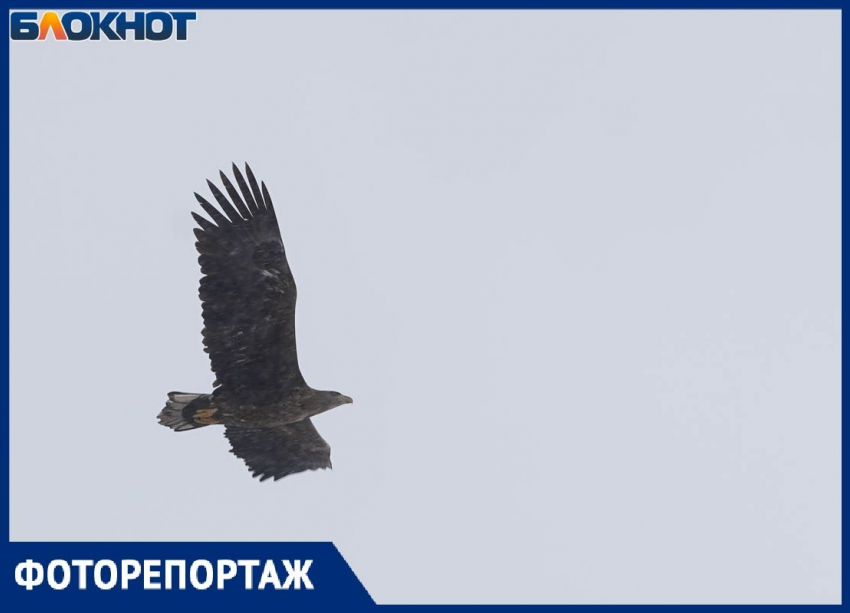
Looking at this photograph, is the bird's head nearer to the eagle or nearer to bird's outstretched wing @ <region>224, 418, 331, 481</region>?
the eagle

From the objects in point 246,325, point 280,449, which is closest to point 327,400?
point 246,325

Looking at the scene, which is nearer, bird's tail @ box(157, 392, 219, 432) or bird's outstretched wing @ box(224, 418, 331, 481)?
bird's tail @ box(157, 392, 219, 432)

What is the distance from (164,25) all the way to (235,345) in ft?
26.6

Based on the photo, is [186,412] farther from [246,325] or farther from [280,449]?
[280,449]

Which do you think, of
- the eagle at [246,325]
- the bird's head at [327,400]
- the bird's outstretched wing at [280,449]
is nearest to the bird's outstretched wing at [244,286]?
the eagle at [246,325]

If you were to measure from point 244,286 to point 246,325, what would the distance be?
0.54m

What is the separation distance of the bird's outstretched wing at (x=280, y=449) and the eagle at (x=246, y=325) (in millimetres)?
1043

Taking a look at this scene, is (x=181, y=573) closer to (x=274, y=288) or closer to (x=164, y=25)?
(x=274, y=288)

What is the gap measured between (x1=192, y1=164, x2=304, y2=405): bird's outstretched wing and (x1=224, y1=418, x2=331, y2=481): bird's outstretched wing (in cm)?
228

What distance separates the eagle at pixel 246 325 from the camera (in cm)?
1830

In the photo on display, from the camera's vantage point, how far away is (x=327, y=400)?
19.5 m

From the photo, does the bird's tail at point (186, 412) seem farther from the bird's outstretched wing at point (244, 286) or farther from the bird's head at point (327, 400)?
the bird's head at point (327, 400)

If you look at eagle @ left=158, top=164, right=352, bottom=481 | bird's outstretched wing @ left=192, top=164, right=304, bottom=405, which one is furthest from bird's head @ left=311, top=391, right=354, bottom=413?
bird's outstretched wing @ left=192, top=164, right=304, bottom=405

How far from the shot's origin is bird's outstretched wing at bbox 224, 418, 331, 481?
21094mm
